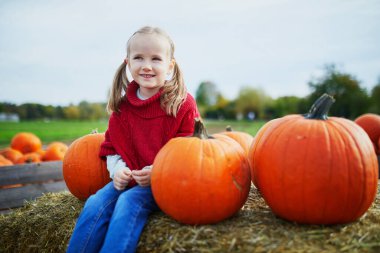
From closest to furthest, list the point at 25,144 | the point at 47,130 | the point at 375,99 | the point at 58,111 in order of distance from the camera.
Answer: the point at 25,144
the point at 375,99
the point at 47,130
the point at 58,111

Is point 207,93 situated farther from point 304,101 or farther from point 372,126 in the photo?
point 372,126

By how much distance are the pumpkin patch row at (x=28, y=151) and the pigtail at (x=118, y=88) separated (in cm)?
285

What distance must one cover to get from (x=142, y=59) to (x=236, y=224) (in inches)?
55.3

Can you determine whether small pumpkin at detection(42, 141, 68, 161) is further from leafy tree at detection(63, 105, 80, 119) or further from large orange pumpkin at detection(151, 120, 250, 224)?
leafy tree at detection(63, 105, 80, 119)

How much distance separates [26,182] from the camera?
13.0 ft

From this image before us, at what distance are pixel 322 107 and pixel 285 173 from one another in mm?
499

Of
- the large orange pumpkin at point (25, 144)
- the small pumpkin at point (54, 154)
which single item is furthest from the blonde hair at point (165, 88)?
the large orange pumpkin at point (25, 144)

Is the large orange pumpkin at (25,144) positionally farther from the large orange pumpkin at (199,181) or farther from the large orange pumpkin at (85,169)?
the large orange pumpkin at (199,181)

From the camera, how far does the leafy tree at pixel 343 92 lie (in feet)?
62.4

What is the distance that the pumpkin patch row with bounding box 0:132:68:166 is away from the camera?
202 inches

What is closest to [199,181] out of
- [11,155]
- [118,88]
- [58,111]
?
[118,88]

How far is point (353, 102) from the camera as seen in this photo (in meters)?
19.3

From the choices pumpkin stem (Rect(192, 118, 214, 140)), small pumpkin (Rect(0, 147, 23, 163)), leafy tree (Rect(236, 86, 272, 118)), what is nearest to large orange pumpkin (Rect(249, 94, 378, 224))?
pumpkin stem (Rect(192, 118, 214, 140))

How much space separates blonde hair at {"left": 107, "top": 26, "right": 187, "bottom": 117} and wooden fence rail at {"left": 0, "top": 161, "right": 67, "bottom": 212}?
1.86 m
